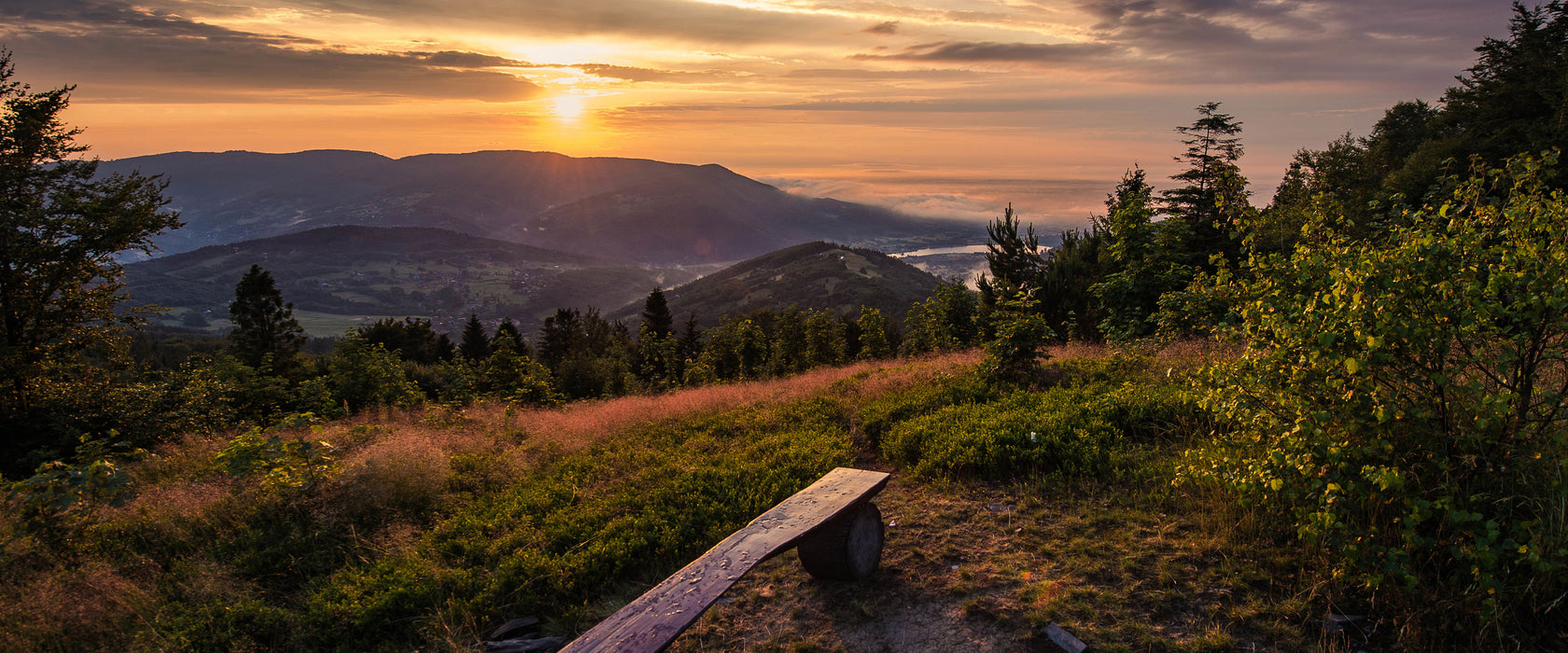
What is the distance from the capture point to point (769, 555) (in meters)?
4.46

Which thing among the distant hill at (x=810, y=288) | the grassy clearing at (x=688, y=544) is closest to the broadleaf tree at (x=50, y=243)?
the grassy clearing at (x=688, y=544)

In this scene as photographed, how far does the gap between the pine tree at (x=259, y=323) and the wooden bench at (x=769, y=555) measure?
42.1 meters

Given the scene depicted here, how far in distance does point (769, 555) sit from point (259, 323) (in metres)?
46.7

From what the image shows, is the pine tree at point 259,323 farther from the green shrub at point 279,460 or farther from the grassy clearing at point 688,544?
the green shrub at point 279,460

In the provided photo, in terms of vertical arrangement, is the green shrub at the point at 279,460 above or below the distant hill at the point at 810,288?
above

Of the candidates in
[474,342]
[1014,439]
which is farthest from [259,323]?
[1014,439]

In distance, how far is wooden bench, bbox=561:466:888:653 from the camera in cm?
382

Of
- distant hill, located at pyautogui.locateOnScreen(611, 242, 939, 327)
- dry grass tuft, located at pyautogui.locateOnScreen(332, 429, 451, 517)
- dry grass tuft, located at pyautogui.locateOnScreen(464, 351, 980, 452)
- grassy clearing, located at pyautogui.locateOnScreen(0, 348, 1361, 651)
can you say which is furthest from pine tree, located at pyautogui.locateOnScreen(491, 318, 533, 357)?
distant hill, located at pyautogui.locateOnScreen(611, 242, 939, 327)

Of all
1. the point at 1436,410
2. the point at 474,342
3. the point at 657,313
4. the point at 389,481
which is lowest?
the point at 474,342

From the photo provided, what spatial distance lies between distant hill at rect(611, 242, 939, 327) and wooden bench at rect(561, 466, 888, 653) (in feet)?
374

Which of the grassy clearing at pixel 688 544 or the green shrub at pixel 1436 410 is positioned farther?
the grassy clearing at pixel 688 544

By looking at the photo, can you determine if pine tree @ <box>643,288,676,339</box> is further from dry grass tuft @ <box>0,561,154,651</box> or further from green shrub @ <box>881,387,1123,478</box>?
dry grass tuft @ <box>0,561,154,651</box>

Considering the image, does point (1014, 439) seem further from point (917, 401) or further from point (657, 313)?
point (657, 313)

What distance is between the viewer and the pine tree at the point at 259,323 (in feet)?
120
